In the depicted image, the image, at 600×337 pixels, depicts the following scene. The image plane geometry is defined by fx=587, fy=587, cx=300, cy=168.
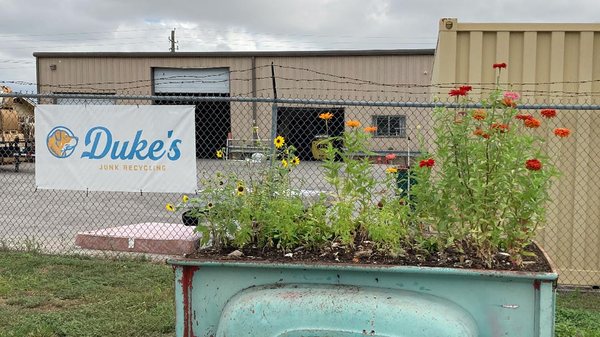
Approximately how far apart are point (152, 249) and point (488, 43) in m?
4.52

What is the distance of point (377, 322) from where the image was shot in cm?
228

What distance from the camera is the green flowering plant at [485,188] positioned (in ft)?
8.98

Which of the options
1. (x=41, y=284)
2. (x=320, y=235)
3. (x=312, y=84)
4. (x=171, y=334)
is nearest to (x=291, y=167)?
(x=320, y=235)

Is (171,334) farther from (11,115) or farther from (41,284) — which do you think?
(11,115)

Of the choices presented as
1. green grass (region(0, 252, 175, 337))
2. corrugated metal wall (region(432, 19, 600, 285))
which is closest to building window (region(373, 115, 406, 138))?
corrugated metal wall (region(432, 19, 600, 285))

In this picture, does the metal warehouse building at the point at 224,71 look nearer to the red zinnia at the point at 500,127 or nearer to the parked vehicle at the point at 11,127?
the parked vehicle at the point at 11,127

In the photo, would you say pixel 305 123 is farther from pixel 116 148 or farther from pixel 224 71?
pixel 116 148

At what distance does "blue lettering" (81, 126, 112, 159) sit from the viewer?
6.66m

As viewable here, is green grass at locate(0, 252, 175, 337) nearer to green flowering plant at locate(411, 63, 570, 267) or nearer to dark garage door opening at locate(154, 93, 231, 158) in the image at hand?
green flowering plant at locate(411, 63, 570, 267)

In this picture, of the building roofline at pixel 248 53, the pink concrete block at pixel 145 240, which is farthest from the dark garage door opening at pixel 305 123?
the building roofline at pixel 248 53

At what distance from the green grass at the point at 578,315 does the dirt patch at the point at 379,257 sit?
1955mm

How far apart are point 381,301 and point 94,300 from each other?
3.85m

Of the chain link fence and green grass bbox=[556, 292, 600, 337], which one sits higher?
the chain link fence

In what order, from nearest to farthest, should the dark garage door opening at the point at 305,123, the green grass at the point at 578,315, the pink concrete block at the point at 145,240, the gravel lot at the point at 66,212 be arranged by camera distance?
the green grass at the point at 578,315 → the pink concrete block at the point at 145,240 → the gravel lot at the point at 66,212 → the dark garage door opening at the point at 305,123
